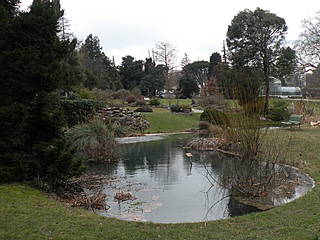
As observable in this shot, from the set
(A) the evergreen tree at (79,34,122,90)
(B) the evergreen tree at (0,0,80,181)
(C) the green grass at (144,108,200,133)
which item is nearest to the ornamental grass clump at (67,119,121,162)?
(B) the evergreen tree at (0,0,80,181)

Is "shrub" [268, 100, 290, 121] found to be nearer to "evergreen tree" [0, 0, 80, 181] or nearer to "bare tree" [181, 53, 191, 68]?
"evergreen tree" [0, 0, 80, 181]

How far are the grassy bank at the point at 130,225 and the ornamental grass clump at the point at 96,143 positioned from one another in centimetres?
445

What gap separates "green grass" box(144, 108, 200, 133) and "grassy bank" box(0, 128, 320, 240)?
1342 centimetres

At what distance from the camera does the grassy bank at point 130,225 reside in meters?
3.80

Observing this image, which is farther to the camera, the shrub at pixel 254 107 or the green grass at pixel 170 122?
the green grass at pixel 170 122

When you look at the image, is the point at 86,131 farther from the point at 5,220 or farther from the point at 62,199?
the point at 5,220

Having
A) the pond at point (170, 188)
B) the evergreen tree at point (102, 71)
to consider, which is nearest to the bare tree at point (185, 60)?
the evergreen tree at point (102, 71)

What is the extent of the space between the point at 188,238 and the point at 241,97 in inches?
137

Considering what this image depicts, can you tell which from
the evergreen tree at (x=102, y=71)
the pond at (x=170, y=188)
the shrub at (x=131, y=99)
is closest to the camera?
the pond at (x=170, y=188)

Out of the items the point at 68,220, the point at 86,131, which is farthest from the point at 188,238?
the point at 86,131

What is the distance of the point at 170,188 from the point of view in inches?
264

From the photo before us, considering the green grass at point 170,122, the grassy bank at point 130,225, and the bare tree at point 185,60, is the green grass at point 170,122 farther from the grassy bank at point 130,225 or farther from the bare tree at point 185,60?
the bare tree at point 185,60

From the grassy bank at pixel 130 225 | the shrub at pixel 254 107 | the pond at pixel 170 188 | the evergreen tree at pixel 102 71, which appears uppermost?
the evergreen tree at pixel 102 71

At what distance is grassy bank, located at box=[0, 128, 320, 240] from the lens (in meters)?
3.80
